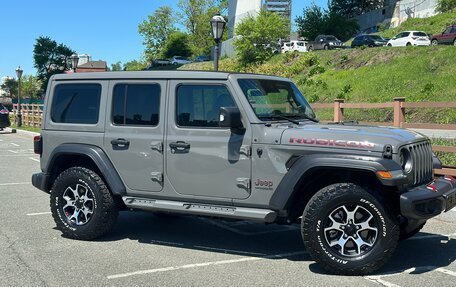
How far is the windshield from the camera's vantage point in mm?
5531

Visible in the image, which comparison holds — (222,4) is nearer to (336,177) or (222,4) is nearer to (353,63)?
(353,63)

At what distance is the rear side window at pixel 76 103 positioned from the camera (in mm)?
6297

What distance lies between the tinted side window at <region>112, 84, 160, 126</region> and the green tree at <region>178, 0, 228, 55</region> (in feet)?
279

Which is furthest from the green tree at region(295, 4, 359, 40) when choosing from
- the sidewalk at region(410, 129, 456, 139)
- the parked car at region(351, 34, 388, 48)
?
the sidewalk at region(410, 129, 456, 139)

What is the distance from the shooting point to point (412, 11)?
5925 cm

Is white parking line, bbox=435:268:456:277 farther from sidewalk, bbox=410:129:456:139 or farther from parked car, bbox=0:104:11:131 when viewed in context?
parked car, bbox=0:104:11:131

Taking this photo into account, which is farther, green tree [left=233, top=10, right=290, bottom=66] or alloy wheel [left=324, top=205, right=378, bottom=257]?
green tree [left=233, top=10, right=290, bottom=66]

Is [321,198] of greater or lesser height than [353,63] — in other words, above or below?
below

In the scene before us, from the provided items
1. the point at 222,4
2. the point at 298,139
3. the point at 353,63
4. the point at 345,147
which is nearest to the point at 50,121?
the point at 298,139

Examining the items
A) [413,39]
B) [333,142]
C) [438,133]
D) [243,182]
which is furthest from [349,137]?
[413,39]

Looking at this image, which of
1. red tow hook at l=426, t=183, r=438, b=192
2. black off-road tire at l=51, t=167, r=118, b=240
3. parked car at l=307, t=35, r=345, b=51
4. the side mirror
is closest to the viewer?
red tow hook at l=426, t=183, r=438, b=192

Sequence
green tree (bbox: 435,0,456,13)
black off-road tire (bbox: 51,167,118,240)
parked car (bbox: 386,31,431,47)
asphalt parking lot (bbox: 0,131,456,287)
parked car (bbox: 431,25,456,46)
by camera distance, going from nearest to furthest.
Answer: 1. asphalt parking lot (bbox: 0,131,456,287)
2. black off-road tire (bbox: 51,167,118,240)
3. parked car (bbox: 431,25,456,46)
4. parked car (bbox: 386,31,431,47)
5. green tree (bbox: 435,0,456,13)

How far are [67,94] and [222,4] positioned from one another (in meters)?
95.0

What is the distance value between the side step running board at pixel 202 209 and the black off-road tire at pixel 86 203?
11.6 inches
